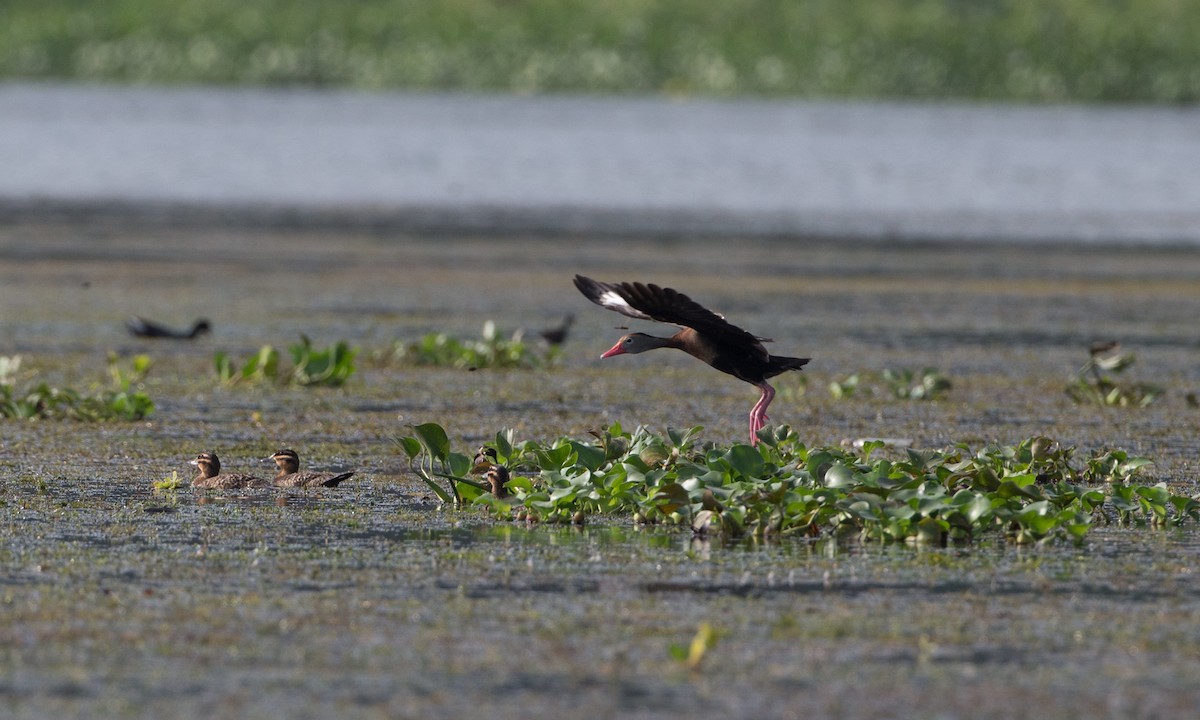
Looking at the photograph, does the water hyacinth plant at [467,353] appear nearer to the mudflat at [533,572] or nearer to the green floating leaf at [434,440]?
the mudflat at [533,572]

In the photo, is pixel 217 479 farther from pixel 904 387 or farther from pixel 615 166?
pixel 615 166

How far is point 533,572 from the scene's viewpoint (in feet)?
22.2

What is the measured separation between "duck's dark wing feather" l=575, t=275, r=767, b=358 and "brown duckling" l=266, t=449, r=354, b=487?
1.16 m

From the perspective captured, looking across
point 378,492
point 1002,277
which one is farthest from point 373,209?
point 378,492

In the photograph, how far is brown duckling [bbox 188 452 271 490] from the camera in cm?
832

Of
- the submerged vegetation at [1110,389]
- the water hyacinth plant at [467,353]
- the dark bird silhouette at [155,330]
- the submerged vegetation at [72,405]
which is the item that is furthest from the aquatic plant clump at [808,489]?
the dark bird silhouette at [155,330]

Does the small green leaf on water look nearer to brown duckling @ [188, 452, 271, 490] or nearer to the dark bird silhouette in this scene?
brown duckling @ [188, 452, 271, 490]

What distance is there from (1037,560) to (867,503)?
589 millimetres

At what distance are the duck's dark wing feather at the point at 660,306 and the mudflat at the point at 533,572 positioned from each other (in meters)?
0.71

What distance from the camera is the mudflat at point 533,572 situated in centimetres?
536

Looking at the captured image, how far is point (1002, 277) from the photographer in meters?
19.5

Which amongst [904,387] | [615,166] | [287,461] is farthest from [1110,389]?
[615,166]

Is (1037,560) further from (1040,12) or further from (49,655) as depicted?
(1040,12)

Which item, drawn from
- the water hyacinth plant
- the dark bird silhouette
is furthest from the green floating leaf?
the dark bird silhouette
